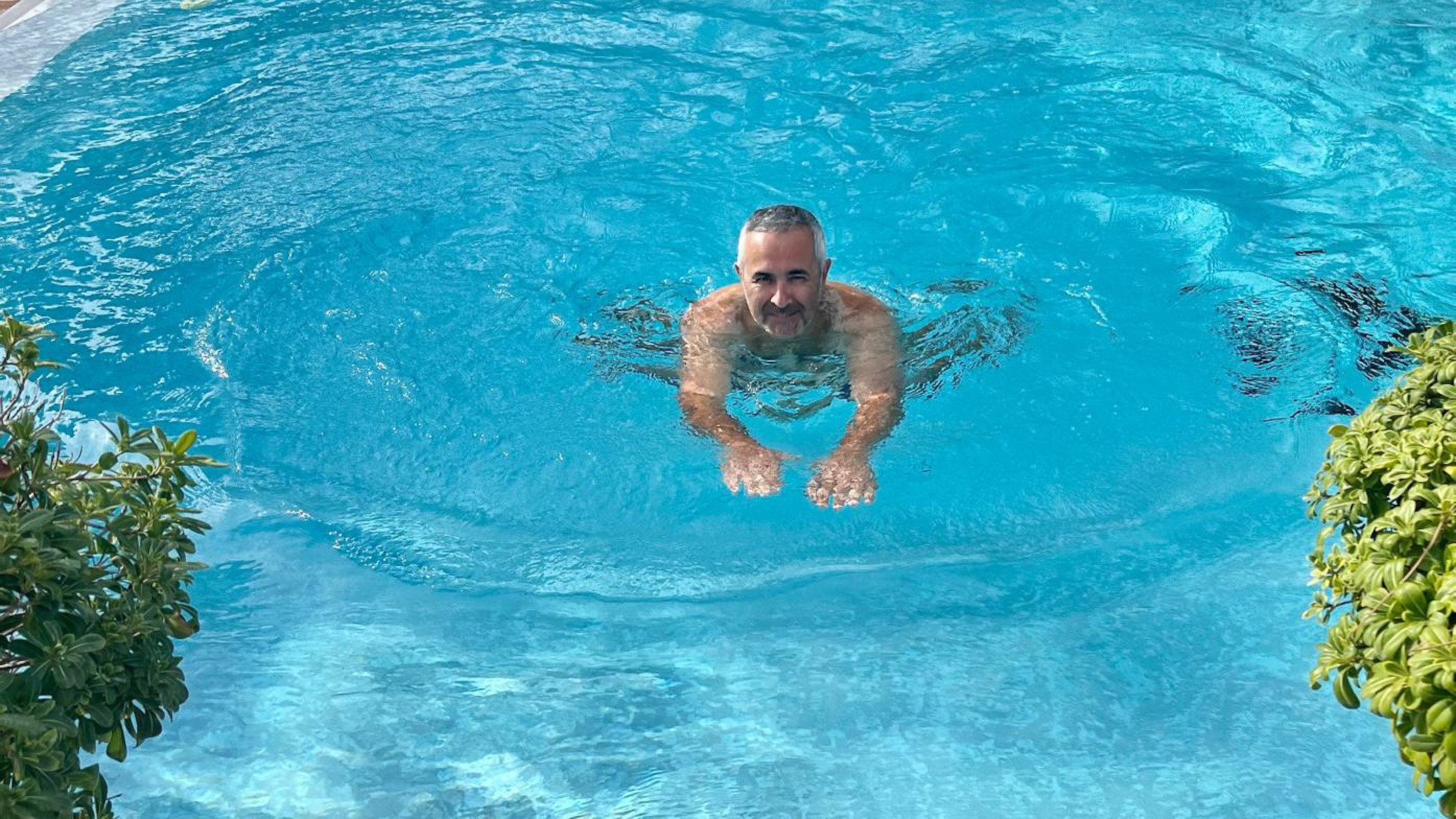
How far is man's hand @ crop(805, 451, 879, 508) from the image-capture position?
4.27 m

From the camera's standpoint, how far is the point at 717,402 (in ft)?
17.1

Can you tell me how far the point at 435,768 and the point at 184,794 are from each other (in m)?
0.70

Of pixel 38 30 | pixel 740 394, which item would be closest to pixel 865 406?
pixel 740 394

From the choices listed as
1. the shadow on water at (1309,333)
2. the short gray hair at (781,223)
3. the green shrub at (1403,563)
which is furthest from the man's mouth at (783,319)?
the green shrub at (1403,563)

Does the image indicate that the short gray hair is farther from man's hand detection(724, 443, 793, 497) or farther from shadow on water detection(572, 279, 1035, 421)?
man's hand detection(724, 443, 793, 497)

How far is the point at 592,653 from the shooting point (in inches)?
176

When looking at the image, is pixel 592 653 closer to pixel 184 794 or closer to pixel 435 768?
pixel 435 768

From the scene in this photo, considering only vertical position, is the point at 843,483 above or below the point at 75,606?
below

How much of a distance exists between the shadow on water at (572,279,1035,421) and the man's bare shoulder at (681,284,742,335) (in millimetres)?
120

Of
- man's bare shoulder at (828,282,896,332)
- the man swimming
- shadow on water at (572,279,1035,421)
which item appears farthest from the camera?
shadow on water at (572,279,1035,421)

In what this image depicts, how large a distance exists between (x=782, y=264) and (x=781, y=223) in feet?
0.49

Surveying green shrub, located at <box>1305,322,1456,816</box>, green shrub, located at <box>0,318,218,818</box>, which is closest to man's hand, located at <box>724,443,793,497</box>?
green shrub, located at <box>1305,322,1456,816</box>

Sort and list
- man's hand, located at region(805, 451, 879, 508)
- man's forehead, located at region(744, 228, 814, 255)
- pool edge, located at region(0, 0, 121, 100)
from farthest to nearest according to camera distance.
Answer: pool edge, located at region(0, 0, 121, 100) → man's forehead, located at region(744, 228, 814, 255) → man's hand, located at region(805, 451, 879, 508)

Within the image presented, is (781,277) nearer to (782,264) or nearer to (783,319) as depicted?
(782,264)
